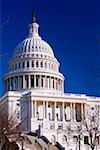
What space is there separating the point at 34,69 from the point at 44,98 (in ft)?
33.8

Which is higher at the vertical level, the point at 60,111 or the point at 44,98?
the point at 44,98

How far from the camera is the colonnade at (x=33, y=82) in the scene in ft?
329

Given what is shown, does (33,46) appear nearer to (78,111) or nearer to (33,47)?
(33,47)

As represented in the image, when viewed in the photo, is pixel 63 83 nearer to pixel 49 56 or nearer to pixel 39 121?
pixel 49 56

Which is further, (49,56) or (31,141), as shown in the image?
(49,56)

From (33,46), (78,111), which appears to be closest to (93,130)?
(78,111)

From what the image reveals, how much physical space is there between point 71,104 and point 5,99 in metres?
11.6

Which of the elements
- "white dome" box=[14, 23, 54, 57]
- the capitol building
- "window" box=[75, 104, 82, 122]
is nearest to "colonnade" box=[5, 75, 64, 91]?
the capitol building

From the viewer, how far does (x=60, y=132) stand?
278 feet

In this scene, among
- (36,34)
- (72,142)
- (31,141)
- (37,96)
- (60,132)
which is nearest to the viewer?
(31,141)

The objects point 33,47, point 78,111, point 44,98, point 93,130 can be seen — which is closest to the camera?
point 93,130

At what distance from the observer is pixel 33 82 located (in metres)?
100

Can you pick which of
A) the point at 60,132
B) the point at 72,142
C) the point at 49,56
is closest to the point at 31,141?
the point at 72,142

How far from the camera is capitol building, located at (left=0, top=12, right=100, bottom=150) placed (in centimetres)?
8428
